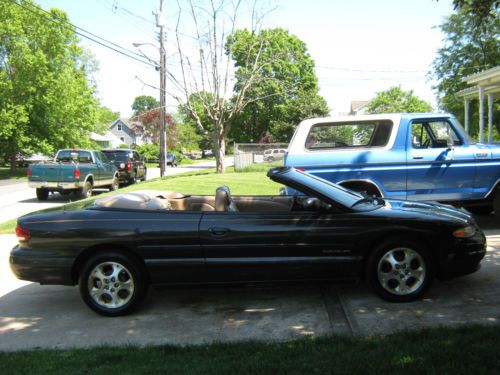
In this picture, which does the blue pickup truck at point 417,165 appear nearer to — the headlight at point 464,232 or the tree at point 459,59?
the headlight at point 464,232

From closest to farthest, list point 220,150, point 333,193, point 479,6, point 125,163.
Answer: point 333,193
point 479,6
point 125,163
point 220,150

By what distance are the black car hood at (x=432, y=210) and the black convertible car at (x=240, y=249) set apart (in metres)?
0.08

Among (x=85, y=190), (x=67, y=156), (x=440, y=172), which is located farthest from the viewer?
(x=67, y=156)

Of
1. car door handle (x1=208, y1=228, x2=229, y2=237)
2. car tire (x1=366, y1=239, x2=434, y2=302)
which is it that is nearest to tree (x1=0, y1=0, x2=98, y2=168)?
car door handle (x1=208, y1=228, x2=229, y2=237)

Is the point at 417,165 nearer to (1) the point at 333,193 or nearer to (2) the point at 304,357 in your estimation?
(1) the point at 333,193

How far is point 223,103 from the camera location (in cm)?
2397

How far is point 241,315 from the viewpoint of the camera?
4.47 m

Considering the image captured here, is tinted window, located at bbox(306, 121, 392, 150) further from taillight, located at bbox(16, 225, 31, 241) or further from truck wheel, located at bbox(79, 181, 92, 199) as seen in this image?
truck wheel, located at bbox(79, 181, 92, 199)

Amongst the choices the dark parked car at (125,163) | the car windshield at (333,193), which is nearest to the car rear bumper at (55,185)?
the dark parked car at (125,163)

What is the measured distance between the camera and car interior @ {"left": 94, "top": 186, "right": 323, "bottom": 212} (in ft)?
15.8

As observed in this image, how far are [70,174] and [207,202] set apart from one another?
11.4m

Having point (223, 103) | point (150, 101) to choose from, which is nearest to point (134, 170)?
point (223, 103)

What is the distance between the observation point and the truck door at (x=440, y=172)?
7.57 m

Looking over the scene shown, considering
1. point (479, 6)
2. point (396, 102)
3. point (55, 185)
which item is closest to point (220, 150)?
point (55, 185)
